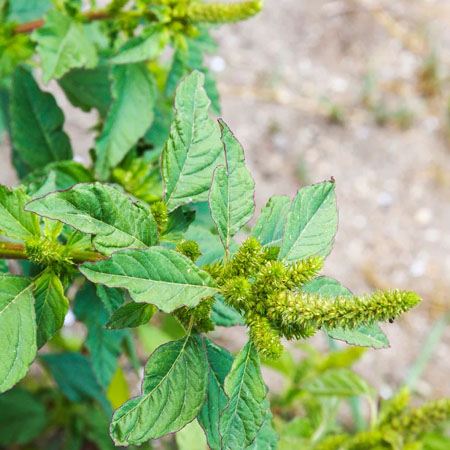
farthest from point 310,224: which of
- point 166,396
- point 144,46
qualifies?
point 144,46

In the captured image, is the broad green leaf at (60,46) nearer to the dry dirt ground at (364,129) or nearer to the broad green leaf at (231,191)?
the broad green leaf at (231,191)

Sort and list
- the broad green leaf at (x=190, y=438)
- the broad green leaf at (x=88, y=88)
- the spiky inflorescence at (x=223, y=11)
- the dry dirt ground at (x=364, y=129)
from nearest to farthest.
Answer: the spiky inflorescence at (x=223, y=11)
the broad green leaf at (x=190, y=438)
the broad green leaf at (x=88, y=88)
the dry dirt ground at (x=364, y=129)

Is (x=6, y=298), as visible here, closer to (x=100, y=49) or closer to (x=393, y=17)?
(x=100, y=49)

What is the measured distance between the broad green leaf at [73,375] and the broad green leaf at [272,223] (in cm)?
89

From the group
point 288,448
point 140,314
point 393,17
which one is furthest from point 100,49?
point 393,17

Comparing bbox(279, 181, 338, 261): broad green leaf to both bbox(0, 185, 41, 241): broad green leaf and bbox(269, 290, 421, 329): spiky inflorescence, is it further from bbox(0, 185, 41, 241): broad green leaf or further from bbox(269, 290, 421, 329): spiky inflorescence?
bbox(0, 185, 41, 241): broad green leaf

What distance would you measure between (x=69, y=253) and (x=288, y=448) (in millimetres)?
665

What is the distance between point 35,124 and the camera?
1.14 meters

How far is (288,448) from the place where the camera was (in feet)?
3.85

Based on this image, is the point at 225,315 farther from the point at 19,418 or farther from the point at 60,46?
the point at 19,418

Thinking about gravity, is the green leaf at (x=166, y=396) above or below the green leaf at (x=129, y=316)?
below

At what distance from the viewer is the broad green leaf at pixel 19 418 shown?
1.67 meters

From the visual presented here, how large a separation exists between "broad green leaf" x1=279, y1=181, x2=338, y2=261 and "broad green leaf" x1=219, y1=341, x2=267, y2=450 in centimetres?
14

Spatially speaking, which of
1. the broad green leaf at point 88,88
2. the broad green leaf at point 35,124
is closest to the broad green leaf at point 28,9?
the broad green leaf at point 88,88
